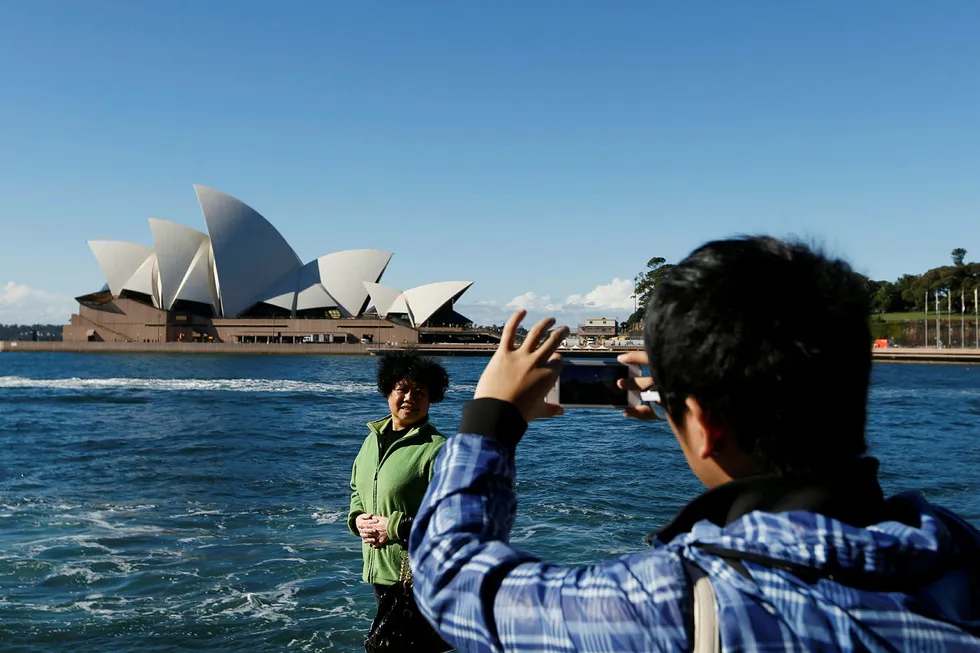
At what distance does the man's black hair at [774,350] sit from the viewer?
0.55m

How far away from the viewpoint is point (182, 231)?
43.6 m

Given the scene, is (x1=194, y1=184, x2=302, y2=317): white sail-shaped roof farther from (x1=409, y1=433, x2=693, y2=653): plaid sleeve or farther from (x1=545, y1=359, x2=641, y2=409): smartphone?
(x1=409, y1=433, x2=693, y2=653): plaid sleeve

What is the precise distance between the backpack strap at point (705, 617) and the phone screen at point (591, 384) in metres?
0.33

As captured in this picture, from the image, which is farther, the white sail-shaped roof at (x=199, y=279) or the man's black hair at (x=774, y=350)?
the white sail-shaped roof at (x=199, y=279)

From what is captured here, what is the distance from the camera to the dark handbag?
1870 mm

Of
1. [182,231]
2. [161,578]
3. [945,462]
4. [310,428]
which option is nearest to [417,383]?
[161,578]

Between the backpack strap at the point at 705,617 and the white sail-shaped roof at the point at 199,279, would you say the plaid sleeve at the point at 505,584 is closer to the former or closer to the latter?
the backpack strap at the point at 705,617

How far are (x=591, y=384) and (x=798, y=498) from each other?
1.08ft

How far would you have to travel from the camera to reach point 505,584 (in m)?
0.55

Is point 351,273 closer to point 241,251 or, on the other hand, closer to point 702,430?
point 241,251

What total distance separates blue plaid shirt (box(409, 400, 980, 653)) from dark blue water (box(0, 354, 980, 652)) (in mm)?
115

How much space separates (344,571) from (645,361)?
3.62 m

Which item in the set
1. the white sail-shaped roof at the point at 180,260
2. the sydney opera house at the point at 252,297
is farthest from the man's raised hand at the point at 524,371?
the white sail-shaped roof at the point at 180,260

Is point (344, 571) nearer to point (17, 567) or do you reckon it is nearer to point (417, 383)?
point (17, 567)
